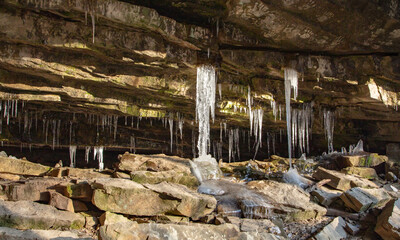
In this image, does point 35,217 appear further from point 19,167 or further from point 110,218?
point 19,167

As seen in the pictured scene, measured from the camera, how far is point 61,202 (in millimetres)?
7059

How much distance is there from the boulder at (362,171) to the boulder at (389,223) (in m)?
6.08

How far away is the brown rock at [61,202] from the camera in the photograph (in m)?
7.02

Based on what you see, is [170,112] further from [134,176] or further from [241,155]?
[241,155]

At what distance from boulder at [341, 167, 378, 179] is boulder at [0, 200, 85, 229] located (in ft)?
38.4

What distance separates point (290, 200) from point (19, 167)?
9247 mm

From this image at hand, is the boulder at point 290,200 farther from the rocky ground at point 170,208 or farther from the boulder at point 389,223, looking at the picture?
the boulder at point 389,223

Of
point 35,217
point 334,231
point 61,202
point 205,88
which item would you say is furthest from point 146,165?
point 334,231

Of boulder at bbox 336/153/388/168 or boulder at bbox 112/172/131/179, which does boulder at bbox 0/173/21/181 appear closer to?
boulder at bbox 112/172/131/179

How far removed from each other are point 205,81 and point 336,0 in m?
4.99

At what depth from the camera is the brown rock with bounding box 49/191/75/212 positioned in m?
7.02

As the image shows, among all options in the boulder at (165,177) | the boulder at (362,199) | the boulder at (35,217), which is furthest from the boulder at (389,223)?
the boulder at (35,217)

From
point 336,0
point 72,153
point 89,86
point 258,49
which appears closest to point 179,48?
point 258,49

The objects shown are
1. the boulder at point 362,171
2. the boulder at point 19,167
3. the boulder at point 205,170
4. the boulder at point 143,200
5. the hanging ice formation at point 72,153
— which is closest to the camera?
the boulder at point 143,200
